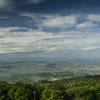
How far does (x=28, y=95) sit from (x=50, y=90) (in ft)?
30.5

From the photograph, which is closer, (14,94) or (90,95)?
(14,94)

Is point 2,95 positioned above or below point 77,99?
above

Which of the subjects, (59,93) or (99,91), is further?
(99,91)

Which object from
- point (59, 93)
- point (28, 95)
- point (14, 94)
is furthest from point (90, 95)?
point (14, 94)

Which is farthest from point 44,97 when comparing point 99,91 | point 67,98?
point 99,91

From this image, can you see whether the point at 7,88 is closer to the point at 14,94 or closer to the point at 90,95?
the point at 14,94

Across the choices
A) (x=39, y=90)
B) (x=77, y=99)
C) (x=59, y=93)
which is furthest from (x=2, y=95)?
(x=77, y=99)

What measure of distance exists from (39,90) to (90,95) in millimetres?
22993

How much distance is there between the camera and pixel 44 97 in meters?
65.8

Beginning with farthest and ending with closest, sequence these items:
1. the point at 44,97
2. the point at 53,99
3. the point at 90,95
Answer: the point at 90,95, the point at 44,97, the point at 53,99

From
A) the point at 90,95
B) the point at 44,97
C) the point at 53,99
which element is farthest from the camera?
the point at 90,95

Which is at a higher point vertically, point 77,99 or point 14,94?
point 14,94

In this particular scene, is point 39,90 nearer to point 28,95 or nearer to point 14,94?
point 28,95

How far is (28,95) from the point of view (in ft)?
215
